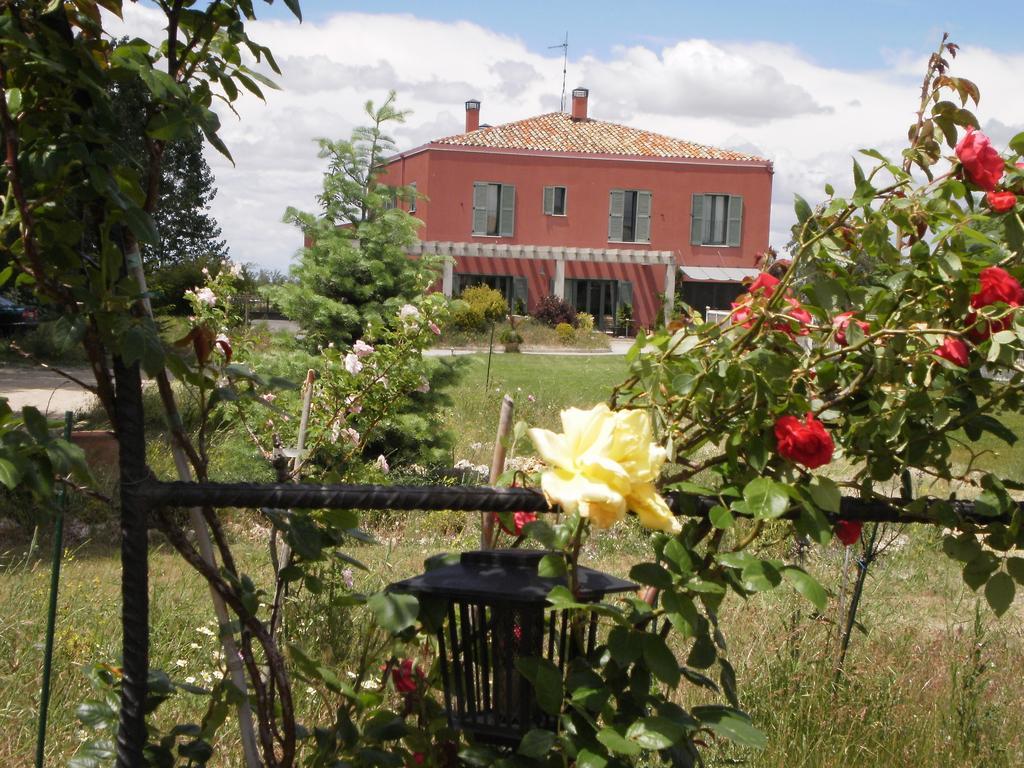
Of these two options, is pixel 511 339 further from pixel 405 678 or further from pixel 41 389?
pixel 405 678

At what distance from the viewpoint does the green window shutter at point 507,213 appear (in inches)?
1219

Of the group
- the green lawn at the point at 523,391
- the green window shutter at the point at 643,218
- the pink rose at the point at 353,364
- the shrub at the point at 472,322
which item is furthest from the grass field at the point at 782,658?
the green window shutter at the point at 643,218

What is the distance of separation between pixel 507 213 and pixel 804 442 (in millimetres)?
30325

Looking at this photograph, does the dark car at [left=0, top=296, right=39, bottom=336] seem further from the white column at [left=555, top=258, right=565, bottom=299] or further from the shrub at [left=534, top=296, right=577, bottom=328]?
the white column at [left=555, top=258, right=565, bottom=299]

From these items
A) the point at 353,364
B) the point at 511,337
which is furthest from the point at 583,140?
the point at 353,364

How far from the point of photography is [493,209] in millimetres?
31094

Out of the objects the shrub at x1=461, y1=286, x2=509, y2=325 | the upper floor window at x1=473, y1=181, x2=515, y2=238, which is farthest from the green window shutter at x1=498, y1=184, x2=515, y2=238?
the shrub at x1=461, y1=286, x2=509, y2=325

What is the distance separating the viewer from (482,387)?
1273cm

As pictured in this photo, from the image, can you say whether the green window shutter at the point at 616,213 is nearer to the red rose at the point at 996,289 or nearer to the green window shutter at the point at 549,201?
the green window shutter at the point at 549,201

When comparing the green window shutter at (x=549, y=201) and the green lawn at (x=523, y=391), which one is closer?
the green lawn at (x=523, y=391)

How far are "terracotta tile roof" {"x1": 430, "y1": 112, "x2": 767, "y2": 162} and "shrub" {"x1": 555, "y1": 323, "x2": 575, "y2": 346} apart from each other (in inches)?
246

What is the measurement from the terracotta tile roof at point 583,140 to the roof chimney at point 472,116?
34.7 inches

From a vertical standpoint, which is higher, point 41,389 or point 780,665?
point 780,665

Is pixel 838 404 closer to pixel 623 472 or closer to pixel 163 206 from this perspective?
pixel 623 472
